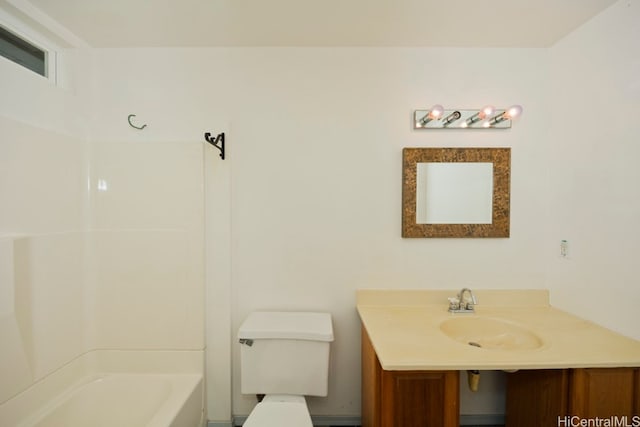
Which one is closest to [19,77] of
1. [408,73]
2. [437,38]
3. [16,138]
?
[16,138]

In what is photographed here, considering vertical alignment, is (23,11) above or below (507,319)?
above

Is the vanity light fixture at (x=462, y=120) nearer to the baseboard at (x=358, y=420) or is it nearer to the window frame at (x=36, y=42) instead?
the baseboard at (x=358, y=420)

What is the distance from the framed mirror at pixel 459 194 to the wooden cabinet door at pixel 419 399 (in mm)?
768

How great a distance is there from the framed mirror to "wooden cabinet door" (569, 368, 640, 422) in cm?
Answer: 77

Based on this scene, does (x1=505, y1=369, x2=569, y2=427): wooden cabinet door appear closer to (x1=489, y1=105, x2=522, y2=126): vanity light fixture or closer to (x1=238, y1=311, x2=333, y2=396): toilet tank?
(x1=238, y1=311, x2=333, y2=396): toilet tank

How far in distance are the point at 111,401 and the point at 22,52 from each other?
75.5 inches

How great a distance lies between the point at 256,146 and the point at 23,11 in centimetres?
123

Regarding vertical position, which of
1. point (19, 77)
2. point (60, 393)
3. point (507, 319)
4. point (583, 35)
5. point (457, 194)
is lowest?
point (60, 393)

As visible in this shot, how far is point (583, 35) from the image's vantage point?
58.0 inches

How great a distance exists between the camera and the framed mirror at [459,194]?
167 cm

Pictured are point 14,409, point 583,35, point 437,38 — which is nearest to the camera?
point 14,409

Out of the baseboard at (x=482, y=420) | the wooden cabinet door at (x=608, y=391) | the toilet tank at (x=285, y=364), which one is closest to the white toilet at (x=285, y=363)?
the toilet tank at (x=285, y=364)

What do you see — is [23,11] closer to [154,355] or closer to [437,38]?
[154,355]

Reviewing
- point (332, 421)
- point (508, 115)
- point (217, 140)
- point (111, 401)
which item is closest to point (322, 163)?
point (217, 140)
